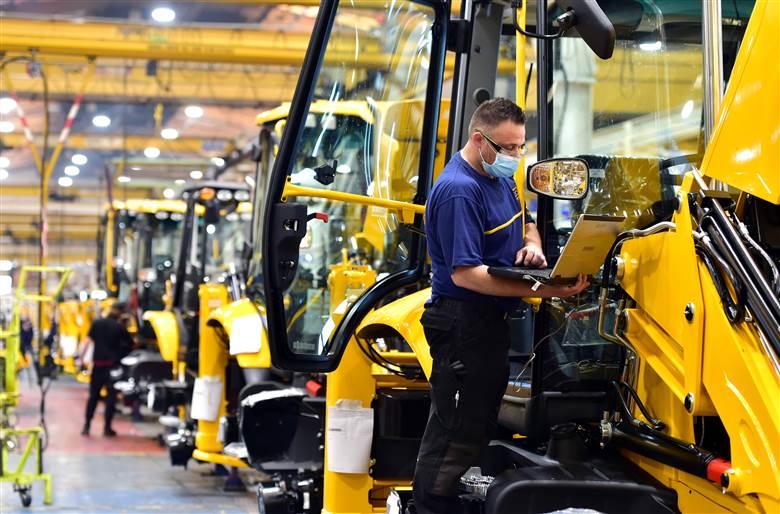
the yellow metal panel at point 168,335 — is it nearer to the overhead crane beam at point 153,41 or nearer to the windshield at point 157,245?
the overhead crane beam at point 153,41

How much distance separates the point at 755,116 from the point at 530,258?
882 millimetres

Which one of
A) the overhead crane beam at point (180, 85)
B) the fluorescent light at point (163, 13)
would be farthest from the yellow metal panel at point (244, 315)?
the overhead crane beam at point (180, 85)

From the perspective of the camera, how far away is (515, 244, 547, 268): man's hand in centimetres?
344

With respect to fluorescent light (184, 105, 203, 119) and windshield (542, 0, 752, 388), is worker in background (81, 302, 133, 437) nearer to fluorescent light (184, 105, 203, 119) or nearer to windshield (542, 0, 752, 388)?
fluorescent light (184, 105, 203, 119)

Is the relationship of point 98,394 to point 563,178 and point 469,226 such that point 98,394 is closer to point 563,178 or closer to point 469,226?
point 469,226

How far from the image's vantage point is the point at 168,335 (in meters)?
12.1

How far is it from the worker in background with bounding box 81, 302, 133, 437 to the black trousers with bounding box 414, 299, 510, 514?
10186mm

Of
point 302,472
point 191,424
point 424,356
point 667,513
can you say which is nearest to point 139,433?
point 191,424

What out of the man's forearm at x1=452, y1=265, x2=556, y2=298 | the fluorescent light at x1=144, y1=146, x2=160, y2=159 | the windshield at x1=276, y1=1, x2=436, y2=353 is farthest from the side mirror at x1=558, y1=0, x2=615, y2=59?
the fluorescent light at x1=144, y1=146, x2=160, y2=159

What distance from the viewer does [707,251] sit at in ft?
9.55

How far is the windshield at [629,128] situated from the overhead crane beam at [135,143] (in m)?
17.5

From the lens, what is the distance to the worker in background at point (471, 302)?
3420 mm

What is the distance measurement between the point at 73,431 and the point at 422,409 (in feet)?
30.7

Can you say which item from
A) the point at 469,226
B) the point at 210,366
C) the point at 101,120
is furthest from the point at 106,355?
the point at 469,226
